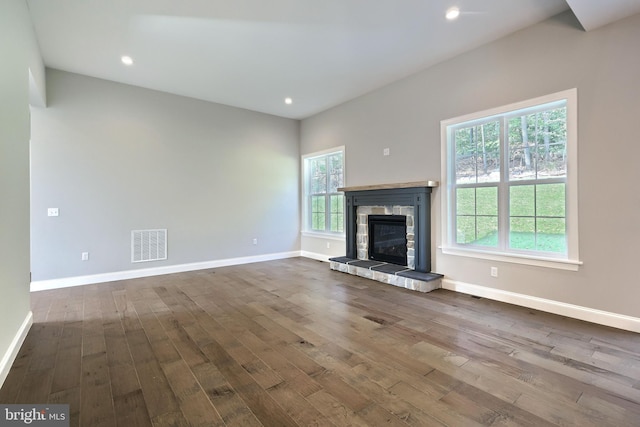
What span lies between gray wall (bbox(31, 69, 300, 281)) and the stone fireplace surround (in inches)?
74.0

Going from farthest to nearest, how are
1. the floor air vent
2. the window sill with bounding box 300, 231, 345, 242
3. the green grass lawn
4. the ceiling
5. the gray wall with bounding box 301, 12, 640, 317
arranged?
the window sill with bounding box 300, 231, 345, 242, the floor air vent, the green grass lawn, the ceiling, the gray wall with bounding box 301, 12, 640, 317

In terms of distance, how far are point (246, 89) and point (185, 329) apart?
12.6 ft

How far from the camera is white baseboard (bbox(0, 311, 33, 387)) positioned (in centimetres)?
200

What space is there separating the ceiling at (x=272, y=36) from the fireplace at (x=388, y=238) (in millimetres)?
2226

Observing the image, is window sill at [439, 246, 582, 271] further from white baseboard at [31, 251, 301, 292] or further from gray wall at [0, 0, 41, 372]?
gray wall at [0, 0, 41, 372]

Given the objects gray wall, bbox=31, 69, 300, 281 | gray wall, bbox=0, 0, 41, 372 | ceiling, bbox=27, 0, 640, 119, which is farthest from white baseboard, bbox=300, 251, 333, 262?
gray wall, bbox=0, 0, 41, 372

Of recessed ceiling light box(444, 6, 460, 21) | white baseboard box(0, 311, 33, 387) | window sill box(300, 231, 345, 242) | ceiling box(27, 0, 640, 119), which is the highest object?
ceiling box(27, 0, 640, 119)

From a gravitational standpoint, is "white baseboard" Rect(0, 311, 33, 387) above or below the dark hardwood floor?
above

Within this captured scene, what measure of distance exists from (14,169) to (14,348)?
1.40m

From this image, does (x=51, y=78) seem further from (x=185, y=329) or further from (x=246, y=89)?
(x=185, y=329)

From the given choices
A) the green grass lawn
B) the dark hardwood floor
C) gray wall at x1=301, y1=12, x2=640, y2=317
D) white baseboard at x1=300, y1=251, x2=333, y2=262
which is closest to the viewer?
the dark hardwood floor

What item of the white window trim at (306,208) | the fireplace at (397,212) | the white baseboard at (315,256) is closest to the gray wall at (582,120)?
the fireplace at (397,212)

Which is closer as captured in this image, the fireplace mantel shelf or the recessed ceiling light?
the recessed ceiling light

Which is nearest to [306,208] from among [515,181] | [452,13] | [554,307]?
[515,181]
